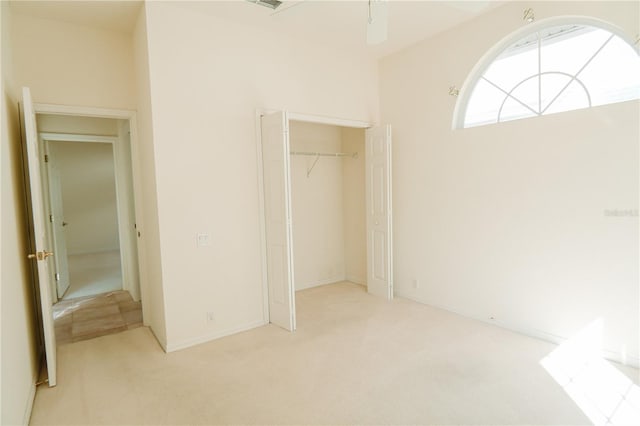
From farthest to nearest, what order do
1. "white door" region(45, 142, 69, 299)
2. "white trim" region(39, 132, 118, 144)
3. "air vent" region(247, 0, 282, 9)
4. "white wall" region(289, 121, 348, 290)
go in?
"white wall" region(289, 121, 348, 290)
"white door" region(45, 142, 69, 299)
"white trim" region(39, 132, 118, 144)
"air vent" region(247, 0, 282, 9)

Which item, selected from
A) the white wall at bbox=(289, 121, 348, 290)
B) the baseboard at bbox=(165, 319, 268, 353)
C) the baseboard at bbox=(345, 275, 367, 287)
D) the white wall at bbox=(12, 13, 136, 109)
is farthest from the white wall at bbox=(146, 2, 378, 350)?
the baseboard at bbox=(345, 275, 367, 287)

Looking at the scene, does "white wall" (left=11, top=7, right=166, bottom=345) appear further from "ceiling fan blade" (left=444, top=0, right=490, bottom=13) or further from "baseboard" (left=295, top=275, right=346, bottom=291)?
"ceiling fan blade" (left=444, top=0, right=490, bottom=13)

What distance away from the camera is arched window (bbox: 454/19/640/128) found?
8.90 ft

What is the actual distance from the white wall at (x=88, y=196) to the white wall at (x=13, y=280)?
5377 millimetres

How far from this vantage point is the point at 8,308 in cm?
196

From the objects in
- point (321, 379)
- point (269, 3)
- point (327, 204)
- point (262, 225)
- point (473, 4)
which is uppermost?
point (269, 3)

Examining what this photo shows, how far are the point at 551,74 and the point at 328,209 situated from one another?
3032mm

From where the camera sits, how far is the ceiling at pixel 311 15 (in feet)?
9.69

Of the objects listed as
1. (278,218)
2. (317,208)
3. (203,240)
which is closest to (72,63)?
(203,240)

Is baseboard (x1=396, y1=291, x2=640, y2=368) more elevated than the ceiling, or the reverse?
the ceiling

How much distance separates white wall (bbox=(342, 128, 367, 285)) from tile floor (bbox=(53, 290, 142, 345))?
2.85m

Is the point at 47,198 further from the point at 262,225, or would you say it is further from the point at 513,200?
the point at 513,200

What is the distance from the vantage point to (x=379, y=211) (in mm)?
4426

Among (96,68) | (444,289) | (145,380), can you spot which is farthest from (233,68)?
(444,289)
